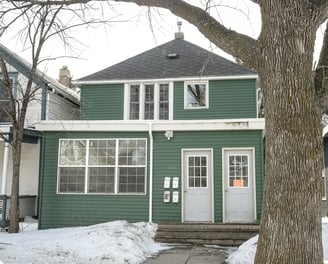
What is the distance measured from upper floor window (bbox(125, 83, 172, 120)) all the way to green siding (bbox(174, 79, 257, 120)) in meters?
0.61

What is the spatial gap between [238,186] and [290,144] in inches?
295

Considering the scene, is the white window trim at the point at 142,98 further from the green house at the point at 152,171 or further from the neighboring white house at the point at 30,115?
the neighboring white house at the point at 30,115

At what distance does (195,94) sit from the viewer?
13.6 meters

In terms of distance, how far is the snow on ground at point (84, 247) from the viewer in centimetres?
725

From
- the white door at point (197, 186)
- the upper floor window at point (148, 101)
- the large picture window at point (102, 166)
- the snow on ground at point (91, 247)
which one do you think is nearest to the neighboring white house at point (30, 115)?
the large picture window at point (102, 166)

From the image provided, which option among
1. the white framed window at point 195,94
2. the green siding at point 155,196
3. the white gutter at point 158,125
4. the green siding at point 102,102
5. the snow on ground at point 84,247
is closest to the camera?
the snow on ground at point 84,247

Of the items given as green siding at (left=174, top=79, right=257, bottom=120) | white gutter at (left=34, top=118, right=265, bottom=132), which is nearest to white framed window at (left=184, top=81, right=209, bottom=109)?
green siding at (left=174, top=79, right=257, bottom=120)

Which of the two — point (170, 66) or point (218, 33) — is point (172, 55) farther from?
point (218, 33)

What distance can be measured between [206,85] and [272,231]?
9.74m

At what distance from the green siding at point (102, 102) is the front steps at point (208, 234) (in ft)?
16.7

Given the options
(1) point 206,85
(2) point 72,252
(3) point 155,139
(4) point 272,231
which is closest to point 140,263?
(2) point 72,252

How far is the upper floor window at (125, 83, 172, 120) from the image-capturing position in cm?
1384

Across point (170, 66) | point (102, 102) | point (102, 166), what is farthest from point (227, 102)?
point (102, 166)

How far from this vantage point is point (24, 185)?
14.1 m
